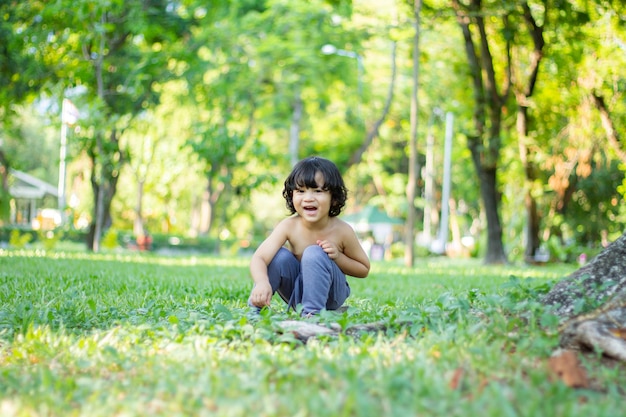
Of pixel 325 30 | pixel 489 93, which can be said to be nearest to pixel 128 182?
pixel 325 30

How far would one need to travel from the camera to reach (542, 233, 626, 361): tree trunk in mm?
2949

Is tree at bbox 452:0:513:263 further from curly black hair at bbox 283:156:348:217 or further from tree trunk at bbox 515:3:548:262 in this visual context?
curly black hair at bbox 283:156:348:217

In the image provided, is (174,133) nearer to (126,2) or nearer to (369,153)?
(369,153)

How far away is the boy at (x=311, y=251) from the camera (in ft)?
13.5

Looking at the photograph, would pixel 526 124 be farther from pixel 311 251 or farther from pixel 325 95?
pixel 311 251

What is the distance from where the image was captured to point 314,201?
4.26m

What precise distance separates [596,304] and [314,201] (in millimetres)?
1606

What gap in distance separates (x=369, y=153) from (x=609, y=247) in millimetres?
37533

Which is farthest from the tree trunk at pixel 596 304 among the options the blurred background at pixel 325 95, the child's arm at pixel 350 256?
the blurred background at pixel 325 95

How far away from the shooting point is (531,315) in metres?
3.28

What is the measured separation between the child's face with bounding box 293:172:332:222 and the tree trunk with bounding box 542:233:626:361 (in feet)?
4.26

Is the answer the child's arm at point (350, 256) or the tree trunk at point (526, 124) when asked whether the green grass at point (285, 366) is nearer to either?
the child's arm at point (350, 256)


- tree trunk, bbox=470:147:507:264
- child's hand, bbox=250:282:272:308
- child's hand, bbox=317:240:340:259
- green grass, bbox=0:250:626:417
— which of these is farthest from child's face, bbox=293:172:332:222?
→ tree trunk, bbox=470:147:507:264

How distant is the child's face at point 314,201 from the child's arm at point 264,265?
0.54 ft
